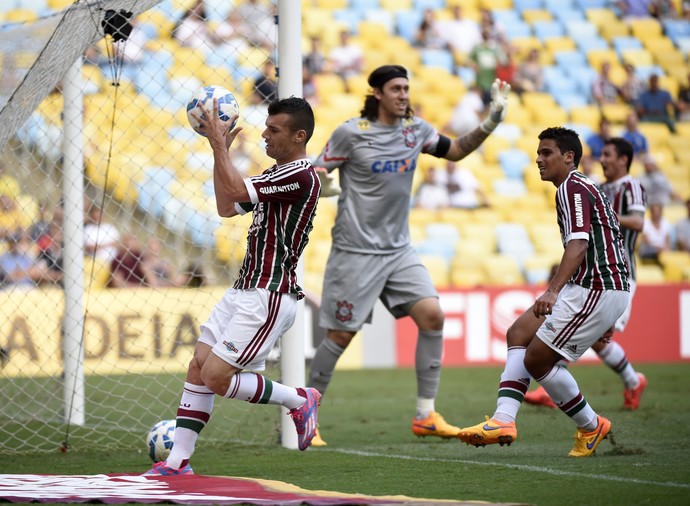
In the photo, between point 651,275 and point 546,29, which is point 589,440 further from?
point 546,29

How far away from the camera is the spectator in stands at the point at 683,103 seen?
Result: 66.5ft

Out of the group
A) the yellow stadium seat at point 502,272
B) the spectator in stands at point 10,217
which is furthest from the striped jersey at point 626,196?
the yellow stadium seat at point 502,272

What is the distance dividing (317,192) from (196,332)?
6329 mm

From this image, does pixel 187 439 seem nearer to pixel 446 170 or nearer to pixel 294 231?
pixel 294 231

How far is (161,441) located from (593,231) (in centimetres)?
270

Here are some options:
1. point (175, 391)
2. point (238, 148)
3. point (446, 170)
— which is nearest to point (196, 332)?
point (175, 391)

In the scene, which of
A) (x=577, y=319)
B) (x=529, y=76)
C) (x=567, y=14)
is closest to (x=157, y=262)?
(x=577, y=319)

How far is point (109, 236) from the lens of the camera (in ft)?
42.8

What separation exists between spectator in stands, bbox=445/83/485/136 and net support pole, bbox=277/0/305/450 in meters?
11.3

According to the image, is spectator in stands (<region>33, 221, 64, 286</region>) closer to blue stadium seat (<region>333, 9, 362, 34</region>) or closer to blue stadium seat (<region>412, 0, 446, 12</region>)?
blue stadium seat (<region>333, 9, 362, 34</region>)

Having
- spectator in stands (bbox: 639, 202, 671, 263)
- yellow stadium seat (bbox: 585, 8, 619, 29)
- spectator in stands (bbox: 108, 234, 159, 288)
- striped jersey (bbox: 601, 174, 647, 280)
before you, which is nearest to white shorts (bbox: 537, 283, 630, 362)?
striped jersey (bbox: 601, 174, 647, 280)

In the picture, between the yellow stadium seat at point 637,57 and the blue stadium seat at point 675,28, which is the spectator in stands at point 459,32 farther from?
the blue stadium seat at point 675,28

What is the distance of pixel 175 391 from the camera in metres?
9.91

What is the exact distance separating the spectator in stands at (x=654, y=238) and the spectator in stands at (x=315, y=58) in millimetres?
6210
